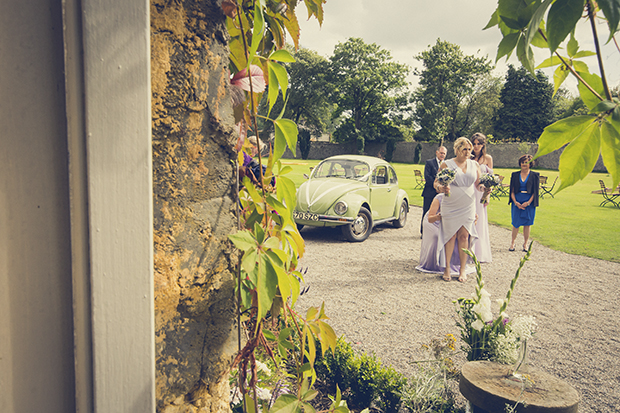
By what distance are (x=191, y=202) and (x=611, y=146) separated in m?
0.81

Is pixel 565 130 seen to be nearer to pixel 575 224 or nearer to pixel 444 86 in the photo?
pixel 575 224

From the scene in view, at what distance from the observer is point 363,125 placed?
53.6 m

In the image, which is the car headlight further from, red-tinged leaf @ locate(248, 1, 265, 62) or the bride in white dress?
red-tinged leaf @ locate(248, 1, 265, 62)

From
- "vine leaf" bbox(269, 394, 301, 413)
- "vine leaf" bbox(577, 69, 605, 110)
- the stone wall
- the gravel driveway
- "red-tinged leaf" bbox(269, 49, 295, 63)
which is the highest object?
the stone wall

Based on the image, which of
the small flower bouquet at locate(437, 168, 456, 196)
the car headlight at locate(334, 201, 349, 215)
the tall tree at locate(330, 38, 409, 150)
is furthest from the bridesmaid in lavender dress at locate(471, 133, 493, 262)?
the tall tree at locate(330, 38, 409, 150)

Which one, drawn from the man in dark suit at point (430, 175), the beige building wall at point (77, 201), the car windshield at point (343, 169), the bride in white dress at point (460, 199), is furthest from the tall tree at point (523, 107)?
the beige building wall at point (77, 201)

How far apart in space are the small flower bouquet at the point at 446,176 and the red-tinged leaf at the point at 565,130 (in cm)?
514

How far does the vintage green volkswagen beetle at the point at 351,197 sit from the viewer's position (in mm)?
8109

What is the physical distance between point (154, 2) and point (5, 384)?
0.86 meters

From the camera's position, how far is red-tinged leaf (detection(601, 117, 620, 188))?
0.57m

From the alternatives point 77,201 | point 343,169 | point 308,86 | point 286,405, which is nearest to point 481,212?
point 343,169

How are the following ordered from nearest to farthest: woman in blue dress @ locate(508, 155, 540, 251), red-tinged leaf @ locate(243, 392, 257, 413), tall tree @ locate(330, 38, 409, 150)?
red-tinged leaf @ locate(243, 392, 257, 413) < woman in blue dress @ locate(508, 155, 540, 251) < tall tree @ locate(330, 38, 409, 150)

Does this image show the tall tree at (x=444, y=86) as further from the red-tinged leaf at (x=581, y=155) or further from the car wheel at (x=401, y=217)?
the red-tinged leaf at (x=581, y=155)

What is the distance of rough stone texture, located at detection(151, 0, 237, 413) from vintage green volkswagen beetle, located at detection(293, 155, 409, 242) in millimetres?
7120
